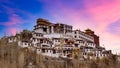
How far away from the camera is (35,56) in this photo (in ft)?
110

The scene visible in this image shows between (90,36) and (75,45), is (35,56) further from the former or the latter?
(90,36)

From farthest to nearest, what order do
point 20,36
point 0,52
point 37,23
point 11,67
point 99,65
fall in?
point 37,23, point 20,36, point 99,65, point 0,52, point 11,67

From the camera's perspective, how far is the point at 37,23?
50406mm

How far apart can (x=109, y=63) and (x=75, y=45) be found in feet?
30.4

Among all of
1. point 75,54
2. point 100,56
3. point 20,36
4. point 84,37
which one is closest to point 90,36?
point 84,37

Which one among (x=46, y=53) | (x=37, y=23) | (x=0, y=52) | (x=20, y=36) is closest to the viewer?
(x=0, y=52)

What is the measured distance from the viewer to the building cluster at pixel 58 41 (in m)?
42.0

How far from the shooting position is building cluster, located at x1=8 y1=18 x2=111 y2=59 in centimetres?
4203

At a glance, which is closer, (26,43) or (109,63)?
(109,63)

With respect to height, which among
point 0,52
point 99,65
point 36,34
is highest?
point 36,34

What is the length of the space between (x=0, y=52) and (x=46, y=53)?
1314 centimetres

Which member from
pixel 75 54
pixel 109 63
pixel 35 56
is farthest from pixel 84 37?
pixel 35 56

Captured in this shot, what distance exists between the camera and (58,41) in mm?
46375

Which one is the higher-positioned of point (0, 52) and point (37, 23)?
point (37, 23)
